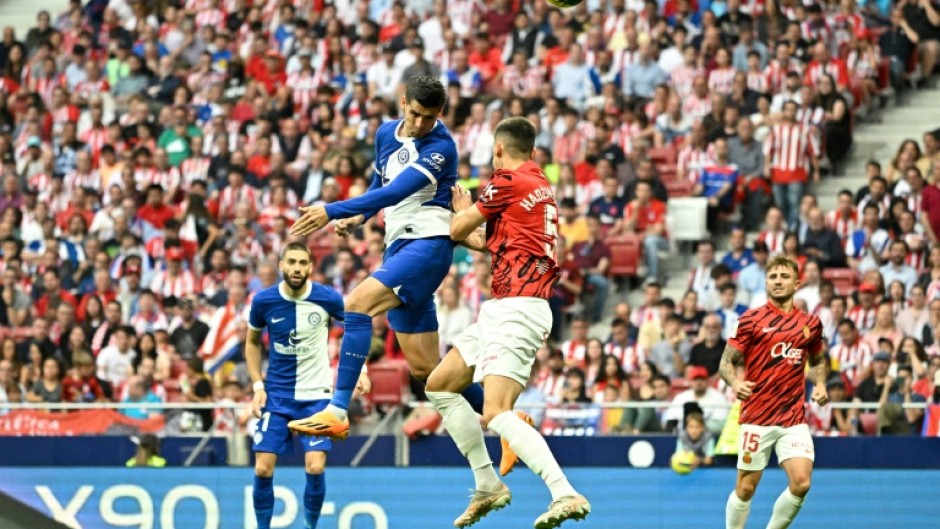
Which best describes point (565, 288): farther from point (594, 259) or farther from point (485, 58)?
point (485, 58)

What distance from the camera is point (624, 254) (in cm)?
1984

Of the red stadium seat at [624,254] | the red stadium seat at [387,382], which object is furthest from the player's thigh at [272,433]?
the red stadium seat at [624,254]

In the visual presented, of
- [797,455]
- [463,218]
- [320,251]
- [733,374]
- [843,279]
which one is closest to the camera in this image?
[463,218]

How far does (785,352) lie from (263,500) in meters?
3.96

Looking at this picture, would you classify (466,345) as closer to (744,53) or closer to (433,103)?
(433,103)

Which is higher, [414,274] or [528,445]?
[414,274]

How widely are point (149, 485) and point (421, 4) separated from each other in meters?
12.0

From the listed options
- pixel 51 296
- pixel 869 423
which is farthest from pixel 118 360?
pixel 869 423

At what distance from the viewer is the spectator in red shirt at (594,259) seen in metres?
19.7

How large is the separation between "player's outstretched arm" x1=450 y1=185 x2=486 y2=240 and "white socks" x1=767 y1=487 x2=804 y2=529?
3.16 metres

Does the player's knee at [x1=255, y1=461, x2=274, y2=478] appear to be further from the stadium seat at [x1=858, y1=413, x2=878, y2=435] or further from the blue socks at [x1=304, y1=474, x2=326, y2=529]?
the stadium seat at [x1=858, y1=413, x2=878, y2=435]

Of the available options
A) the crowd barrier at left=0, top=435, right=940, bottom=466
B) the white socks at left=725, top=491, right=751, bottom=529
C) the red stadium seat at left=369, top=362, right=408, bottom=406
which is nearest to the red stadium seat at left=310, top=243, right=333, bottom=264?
the red stadium seat at left=369, top=362, right=408, bottom=406

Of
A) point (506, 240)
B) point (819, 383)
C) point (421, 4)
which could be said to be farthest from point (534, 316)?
point (421, 4)

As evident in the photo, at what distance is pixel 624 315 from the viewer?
61.5 ft
